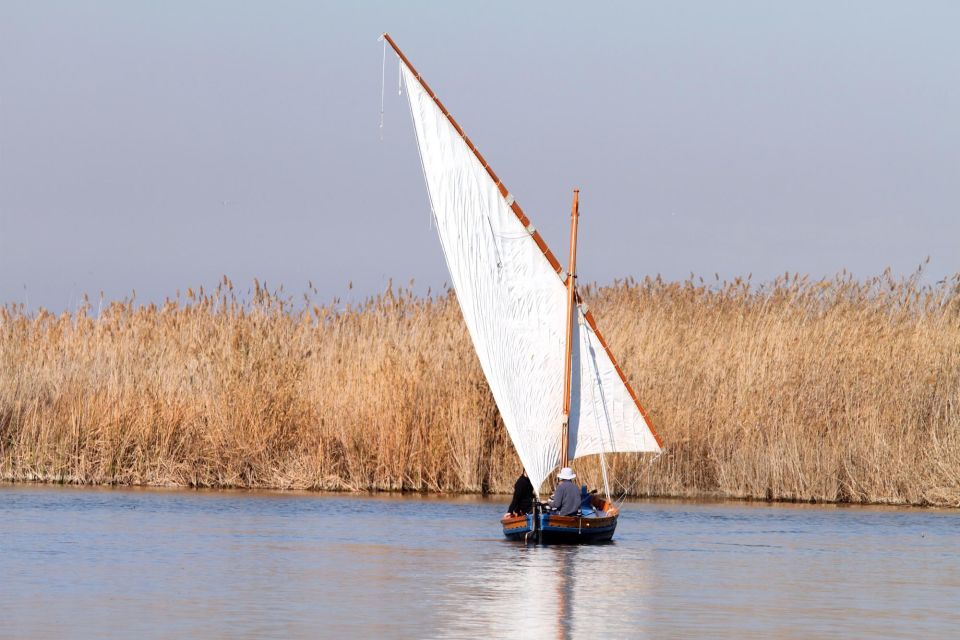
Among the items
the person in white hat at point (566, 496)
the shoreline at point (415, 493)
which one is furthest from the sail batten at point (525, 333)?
the shoreline at point (415, 493)

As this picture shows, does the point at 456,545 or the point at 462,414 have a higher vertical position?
the point at 462,414

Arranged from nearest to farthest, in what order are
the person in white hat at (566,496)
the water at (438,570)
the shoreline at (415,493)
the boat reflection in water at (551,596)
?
1. the boat reflection in water at (551,596)
2. the water at (438,570)
3. the person in white hat at (566,496)
4. the shoreline at (415,493)

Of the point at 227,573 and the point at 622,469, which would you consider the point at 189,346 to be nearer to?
the point at 622,469

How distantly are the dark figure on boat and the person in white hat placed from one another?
0.33 m

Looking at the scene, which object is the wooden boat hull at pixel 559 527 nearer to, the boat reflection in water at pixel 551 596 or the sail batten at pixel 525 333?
the boat reflection in water at pixel 551 596

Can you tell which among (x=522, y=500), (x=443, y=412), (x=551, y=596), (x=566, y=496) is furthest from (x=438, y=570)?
(x=443, y=412)

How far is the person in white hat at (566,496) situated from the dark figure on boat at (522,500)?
33 centimetres

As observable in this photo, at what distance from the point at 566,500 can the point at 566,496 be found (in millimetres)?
59

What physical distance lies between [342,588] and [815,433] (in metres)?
11.6

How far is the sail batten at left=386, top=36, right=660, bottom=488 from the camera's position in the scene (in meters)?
21.6

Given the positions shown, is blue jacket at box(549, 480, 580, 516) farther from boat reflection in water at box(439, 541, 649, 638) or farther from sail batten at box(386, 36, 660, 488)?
sail batten at box(386, 36, 660, 488)

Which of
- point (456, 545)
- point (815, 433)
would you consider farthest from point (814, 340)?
point (456, 545)

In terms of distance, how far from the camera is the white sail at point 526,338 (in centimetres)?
2164

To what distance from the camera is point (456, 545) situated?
19359 mm
